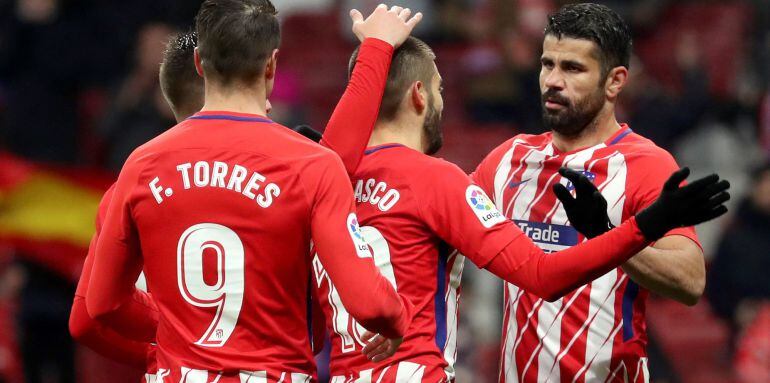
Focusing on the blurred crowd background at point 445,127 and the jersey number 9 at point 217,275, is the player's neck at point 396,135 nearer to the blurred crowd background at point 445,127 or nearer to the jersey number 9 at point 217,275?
the jersey number 9 at point 217,275

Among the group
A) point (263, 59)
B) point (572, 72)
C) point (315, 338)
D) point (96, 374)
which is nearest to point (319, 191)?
point (263, 59)

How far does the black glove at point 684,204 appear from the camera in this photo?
13.3 ft

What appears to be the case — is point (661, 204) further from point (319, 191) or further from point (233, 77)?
point (233, 77)

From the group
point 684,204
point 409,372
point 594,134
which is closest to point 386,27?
point 594,134

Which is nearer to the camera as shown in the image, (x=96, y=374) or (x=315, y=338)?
(x=315, y=338)

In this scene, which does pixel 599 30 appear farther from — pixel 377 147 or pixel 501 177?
pixel 377 147

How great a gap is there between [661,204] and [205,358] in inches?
58.3

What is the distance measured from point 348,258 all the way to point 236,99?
65 cm

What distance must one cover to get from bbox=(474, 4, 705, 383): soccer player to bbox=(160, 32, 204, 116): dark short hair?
1.25 m

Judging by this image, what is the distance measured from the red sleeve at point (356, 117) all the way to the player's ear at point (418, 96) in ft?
0.47

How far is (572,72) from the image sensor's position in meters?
5.26

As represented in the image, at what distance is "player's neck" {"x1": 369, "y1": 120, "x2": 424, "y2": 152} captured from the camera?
15.7ft

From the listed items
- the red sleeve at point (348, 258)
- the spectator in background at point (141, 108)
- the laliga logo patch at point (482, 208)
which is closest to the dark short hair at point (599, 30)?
the laliga logo patch at point (482, 208)

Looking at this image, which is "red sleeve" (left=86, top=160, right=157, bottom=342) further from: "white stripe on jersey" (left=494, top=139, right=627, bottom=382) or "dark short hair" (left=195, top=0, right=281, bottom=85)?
"white stripe on jersey" (left=494, top=139, right=627, bottom=382)
